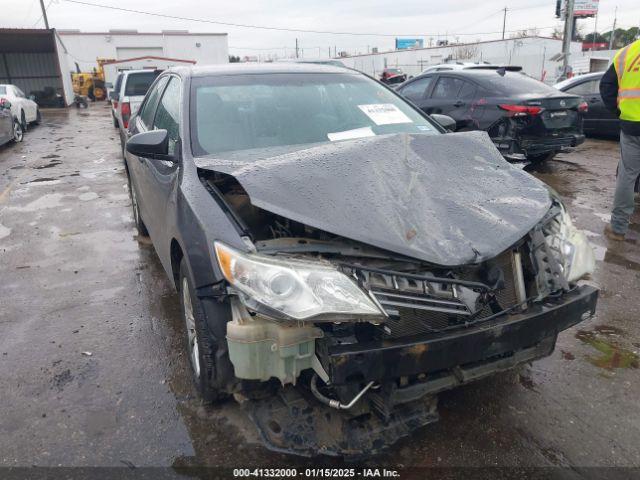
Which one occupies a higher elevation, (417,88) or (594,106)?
(417,88)

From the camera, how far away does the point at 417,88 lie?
914cm

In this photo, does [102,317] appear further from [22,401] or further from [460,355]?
[460,355]

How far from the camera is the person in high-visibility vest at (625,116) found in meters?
4.68

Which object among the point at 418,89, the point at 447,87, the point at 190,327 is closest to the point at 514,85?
the point at 447,87

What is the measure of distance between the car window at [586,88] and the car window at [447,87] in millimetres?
3878

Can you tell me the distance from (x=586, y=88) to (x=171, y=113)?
10.0m

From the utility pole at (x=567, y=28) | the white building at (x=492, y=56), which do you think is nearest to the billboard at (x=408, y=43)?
the white building at (x=492, y=56)

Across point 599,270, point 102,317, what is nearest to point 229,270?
point 102,317

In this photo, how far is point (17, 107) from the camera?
1452 centimetres

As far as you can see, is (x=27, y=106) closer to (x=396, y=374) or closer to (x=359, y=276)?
(x=359, y=276)

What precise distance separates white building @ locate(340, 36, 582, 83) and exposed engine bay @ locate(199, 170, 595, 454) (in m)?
29.5

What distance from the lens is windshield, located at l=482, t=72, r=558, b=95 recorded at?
7479mm

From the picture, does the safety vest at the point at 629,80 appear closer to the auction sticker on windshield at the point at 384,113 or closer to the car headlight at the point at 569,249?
the auction sticker on windshield at the point at 384,113

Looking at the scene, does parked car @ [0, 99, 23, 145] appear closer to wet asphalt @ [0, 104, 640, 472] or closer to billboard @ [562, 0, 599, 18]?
wet asphalt @ [0, 104, 640, 472]
